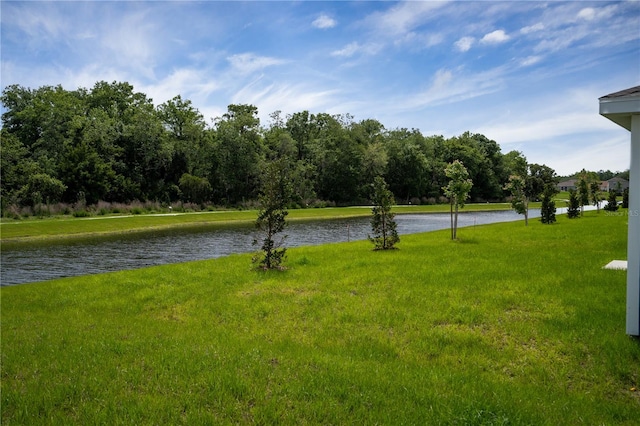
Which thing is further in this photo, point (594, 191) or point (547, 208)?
point (594, 191)

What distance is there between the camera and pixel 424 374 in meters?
5.92

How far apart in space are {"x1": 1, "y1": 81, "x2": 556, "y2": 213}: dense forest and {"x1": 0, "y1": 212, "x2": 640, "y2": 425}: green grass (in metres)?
31.4

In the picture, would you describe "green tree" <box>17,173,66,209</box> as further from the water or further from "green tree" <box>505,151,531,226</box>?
"green tree" <box>505,151,531,226</box>

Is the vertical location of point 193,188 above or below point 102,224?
above

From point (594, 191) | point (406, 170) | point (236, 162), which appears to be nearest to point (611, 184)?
point (406, 170)

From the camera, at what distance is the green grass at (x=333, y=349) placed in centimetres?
492

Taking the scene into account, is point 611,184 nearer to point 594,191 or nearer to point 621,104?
point 594,191

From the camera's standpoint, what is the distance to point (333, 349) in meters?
7.07

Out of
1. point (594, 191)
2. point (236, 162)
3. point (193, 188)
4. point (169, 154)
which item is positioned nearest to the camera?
point (594, 191)

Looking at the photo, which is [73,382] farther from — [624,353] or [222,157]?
[222,157]

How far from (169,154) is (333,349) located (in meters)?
60.5

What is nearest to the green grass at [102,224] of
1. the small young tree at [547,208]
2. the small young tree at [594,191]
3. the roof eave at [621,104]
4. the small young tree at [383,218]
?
the small young tree at [383,218]

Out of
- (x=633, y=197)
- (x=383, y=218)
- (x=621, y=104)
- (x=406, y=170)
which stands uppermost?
(x=406, y=170)

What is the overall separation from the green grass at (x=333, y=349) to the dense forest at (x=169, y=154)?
31.4 metres
